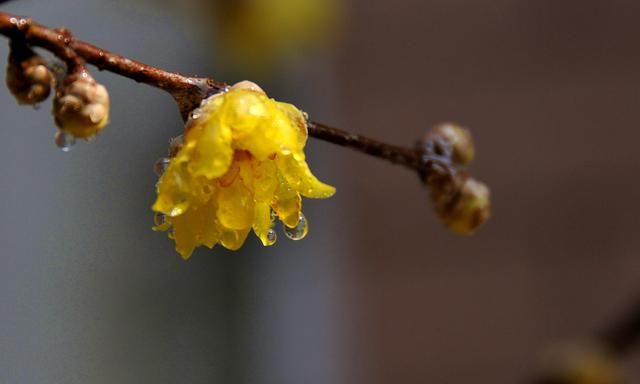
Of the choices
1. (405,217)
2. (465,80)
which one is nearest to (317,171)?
(405,217)

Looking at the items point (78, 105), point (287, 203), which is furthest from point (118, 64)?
point (287, 203)

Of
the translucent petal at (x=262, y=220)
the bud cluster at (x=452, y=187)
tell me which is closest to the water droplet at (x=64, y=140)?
the translucent petal at (x=262, y=220)

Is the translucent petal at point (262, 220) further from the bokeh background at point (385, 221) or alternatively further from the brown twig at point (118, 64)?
the bokeh background at point (385, 221)

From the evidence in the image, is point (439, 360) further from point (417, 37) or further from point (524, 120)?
point (417, 37)

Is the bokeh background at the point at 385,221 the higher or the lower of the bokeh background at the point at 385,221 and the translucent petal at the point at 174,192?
the higher

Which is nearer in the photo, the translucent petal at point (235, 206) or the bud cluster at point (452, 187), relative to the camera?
the translucent petal at point (235, 206)

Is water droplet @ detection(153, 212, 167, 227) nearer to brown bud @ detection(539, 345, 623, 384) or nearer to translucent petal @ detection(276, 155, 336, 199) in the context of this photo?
translucent petal @ detection(276, 155, 336, 199)

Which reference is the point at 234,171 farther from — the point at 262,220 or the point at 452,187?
the point at 452,187

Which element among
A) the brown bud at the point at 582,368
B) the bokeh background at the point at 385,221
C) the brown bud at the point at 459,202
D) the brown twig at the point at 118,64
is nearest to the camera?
the brown twig at the point at 118,64
